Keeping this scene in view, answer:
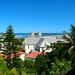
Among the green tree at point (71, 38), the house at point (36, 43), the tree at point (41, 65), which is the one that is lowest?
the tree at point (41, 65)

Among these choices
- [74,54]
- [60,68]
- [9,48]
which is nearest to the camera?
[74,54]

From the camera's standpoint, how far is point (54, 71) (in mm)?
40562

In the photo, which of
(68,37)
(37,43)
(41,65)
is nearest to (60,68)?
(68,37)

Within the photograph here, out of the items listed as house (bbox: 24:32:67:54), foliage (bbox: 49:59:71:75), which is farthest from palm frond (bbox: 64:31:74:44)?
house (bbox: 24:32:67:54)

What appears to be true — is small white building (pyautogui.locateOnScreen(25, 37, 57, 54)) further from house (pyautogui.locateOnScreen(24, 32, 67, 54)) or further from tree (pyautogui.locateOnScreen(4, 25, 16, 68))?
tree (pyautogui.locateOnScreen(4, 25, 16, 68))

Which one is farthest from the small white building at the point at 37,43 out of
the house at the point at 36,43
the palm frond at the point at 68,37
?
the palm frond at the point at 68,37

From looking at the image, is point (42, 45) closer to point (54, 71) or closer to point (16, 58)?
point (16, 58)

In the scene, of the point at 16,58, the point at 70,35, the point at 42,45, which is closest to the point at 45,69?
the point at 16,58

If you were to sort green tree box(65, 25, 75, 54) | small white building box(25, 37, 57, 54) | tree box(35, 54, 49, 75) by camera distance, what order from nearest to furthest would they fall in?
green tree box(65, 25, 75, 54) < tree box(35, 54, 49, 75) < small white building box(25, 37, 57, 54)

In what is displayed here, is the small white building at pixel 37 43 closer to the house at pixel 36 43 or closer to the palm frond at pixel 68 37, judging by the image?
the house at pixel 36 43

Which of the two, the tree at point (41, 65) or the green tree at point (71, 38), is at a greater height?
the green tree at point (71, 38)

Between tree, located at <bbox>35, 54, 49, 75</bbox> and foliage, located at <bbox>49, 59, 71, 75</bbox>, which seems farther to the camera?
tree, located at <bbox>35, 54, 49, 75</bbox>

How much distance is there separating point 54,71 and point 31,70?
30.5ft

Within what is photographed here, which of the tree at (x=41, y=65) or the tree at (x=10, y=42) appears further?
the tree at (x=41, y=65)
